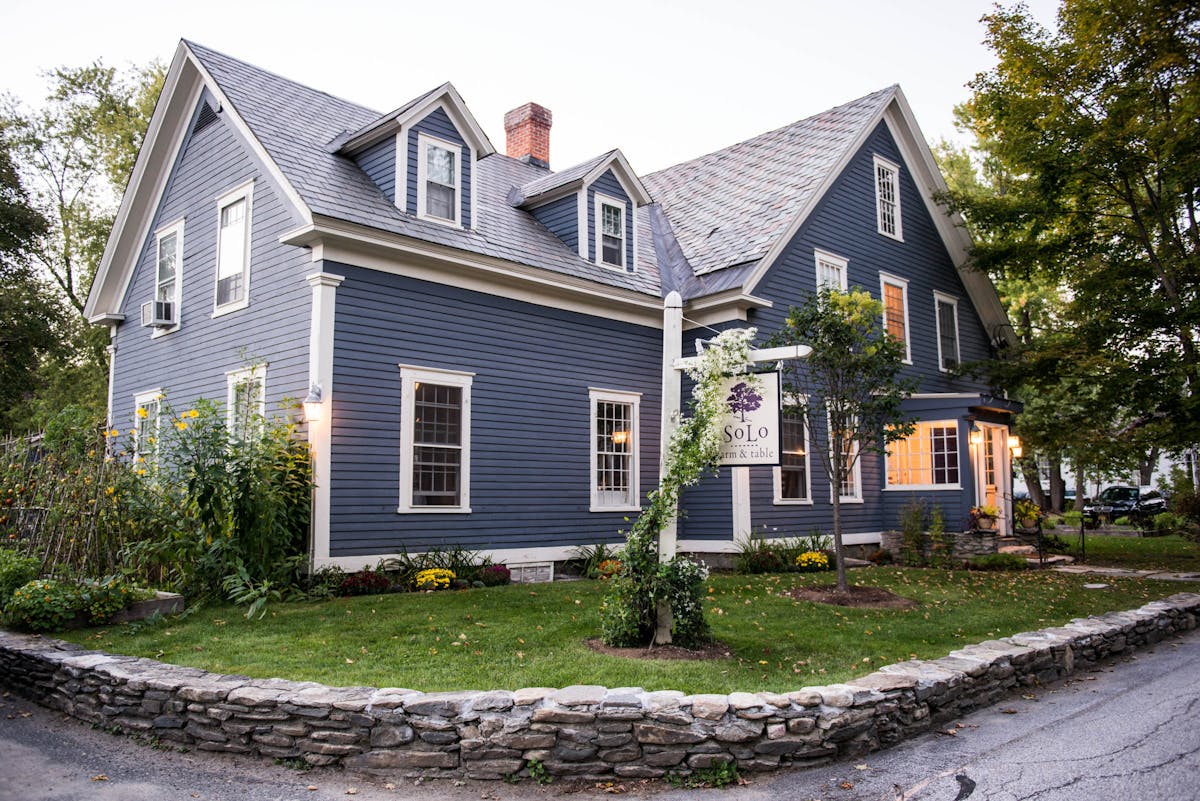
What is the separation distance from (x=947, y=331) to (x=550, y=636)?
47.2 feet

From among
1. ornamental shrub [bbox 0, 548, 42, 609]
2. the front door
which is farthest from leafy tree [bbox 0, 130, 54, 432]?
the front door

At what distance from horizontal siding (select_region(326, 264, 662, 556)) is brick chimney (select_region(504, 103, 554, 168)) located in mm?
6008

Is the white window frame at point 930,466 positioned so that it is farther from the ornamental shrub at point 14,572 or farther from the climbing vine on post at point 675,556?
the ornamental shrub at point 14,572

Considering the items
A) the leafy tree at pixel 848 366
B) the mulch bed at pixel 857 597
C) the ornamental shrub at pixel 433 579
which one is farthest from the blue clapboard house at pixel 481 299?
the mulch bed at pixel 857 597

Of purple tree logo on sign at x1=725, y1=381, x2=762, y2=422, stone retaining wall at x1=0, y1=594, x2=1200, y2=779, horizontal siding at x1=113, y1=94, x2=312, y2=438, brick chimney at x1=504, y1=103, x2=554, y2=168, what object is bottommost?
stone retaining wall at x1=0, y1=594, x2=1200, y2=779

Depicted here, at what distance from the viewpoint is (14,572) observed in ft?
25.6

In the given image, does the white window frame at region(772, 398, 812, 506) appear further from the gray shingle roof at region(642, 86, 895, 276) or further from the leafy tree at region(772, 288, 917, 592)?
the leafy tree at region(772, 288, 917, 592)

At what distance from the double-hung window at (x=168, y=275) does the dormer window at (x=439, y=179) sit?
4720 millimetres

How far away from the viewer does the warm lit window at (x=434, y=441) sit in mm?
11203

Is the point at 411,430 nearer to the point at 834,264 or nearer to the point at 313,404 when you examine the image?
the point at 313,404

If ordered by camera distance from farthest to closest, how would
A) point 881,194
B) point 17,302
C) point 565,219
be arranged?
point 17,302 < point 881,194 < point 565,219

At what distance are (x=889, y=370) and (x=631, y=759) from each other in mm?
6843

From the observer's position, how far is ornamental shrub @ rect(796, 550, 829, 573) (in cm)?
1367

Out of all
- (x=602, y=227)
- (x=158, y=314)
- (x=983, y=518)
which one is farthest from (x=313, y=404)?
(x=983, y=518)
